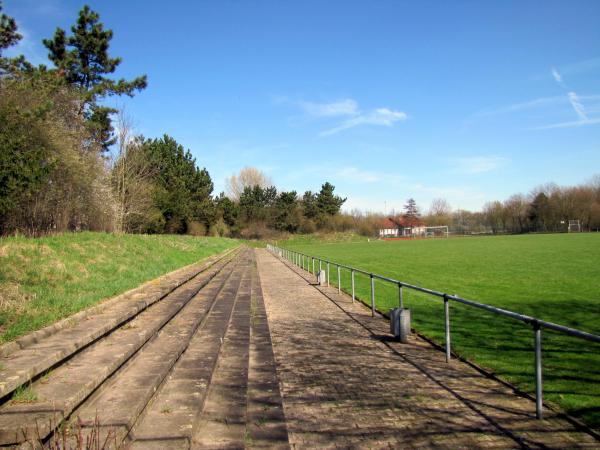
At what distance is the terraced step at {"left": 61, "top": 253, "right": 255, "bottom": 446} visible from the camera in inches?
148

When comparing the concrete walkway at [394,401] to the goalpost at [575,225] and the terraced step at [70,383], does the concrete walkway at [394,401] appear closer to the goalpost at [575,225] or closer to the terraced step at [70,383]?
the terraced step at [70,383]

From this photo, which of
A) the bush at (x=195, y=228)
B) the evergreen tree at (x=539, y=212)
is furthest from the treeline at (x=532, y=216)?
the bush at (x=195, y=228)

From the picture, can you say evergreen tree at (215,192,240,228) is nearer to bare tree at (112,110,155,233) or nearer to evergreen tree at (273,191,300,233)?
evergreen tree at (273,191,300,233)

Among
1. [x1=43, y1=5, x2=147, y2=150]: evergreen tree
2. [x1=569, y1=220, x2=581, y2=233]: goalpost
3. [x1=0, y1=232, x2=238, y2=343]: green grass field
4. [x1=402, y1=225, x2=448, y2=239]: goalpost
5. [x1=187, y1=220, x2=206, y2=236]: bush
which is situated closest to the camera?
[x1=0, y1=232, x2=238, y2=343]: green grass field

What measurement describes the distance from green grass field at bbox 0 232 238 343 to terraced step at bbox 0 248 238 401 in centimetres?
24

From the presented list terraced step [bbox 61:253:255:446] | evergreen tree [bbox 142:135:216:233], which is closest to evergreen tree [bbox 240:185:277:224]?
evergreen tree [bbox 142:135:216:233]

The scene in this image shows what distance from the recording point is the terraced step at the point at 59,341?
428cm

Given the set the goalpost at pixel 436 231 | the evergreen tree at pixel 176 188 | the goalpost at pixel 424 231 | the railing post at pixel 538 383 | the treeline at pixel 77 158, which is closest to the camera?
the railing post at pixel 538 383

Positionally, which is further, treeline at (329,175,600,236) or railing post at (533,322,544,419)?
treeline at (329,175,600,236)

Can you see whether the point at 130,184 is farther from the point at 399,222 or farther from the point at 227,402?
the point at 399,222

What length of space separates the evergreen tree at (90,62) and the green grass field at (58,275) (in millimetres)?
12204

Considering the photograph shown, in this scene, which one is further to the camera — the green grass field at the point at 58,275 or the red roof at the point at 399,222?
the red roof at the point at 399,222

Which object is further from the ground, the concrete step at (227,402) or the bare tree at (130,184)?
the bare tree at (130,184)

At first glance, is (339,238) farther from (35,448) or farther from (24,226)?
(35,448)
